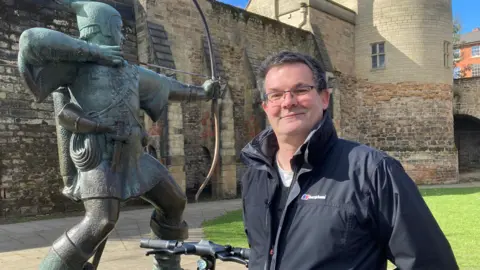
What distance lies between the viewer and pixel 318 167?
4.80ft

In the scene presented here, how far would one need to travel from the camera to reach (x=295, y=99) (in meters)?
1.50

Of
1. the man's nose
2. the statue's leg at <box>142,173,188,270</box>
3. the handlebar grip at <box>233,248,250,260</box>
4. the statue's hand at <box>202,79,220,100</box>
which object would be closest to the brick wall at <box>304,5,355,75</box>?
the statue's hand at <box>202,79,220,100</box>

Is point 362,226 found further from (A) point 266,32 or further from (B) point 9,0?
(A) point 266,32

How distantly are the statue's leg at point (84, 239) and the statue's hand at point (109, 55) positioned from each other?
945mm

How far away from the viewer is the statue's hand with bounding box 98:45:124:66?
9.33 ft

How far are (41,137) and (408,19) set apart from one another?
16.2 m

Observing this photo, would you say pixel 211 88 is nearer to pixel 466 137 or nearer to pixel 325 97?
pixel 325 97

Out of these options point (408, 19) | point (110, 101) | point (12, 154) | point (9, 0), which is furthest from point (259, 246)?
point (408, 19)

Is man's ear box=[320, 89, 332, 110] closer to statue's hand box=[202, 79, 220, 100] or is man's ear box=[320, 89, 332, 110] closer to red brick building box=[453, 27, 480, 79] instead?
statue's hand box=[202, 79, 220, 100]

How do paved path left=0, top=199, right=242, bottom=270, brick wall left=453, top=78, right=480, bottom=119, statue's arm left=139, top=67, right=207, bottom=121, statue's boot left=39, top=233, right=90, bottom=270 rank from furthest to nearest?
brick wall left=453, top=78, right=480, bottom=119
paved path left=0, top=199, right=242, bottom=270
statue's arm left=139, top=67, right=207, bottom=121
statue's boot left=39, top=233, right=90, bottom=270

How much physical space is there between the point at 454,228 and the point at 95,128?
243 inches

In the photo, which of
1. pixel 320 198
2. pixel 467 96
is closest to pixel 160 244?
pixel 320 198

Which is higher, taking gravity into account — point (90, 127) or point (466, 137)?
point (90, 127)

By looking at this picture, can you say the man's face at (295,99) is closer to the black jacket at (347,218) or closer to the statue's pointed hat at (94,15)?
the black jacket at (347,218)
